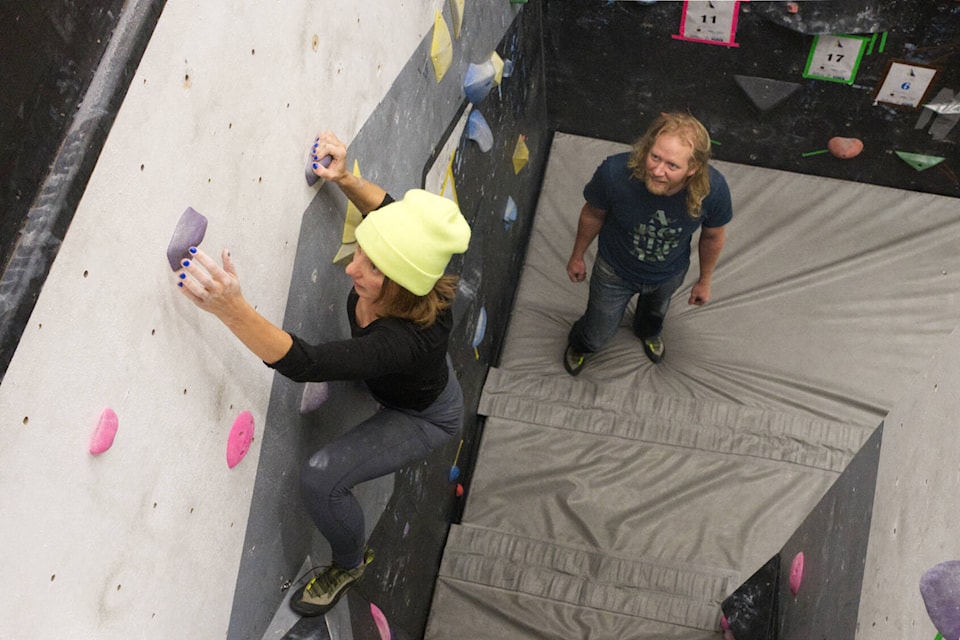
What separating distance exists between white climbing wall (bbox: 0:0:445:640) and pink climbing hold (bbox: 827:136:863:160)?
2503 millimetres

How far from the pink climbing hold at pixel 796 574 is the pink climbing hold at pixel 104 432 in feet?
6.41

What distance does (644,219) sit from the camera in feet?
8.89

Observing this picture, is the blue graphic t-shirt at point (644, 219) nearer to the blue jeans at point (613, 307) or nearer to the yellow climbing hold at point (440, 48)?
the blue jeans at point (613, 307)

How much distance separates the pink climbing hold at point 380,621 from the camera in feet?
7.48

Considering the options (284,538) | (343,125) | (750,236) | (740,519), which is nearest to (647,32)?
(750,236)

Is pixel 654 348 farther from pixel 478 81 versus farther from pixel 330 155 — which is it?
pixel 330 155

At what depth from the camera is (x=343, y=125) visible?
172 cm

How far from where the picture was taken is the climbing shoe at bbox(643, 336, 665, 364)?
11.2 feet

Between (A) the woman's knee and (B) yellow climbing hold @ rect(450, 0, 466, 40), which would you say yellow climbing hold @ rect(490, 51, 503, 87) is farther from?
(A) the woman's knee

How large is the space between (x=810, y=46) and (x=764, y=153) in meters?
0.56

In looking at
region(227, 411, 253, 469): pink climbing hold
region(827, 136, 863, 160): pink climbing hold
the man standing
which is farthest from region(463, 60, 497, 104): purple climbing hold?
region(827, 136, 863, 160): pink climbing hold

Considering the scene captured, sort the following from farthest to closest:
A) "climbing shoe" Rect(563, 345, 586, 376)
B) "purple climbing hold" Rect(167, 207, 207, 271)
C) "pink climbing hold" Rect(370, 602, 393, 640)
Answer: "climbing shoe" Rect(563, 345, 586, 376), "pink climbing hold" Rect(370, 602, 393, 640), "purple climbing hold" Rect(167, 207, 207, 271)

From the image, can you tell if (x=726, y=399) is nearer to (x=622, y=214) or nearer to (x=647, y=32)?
(x=622, y=214)

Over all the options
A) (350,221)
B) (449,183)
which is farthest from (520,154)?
(350,221)
